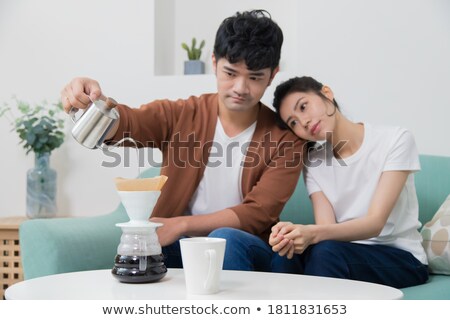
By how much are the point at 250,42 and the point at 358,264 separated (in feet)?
2.17

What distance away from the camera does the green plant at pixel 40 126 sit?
275cm

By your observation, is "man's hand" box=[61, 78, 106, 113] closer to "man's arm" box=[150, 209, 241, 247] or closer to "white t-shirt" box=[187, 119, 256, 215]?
"man's arm" box=[150, 209, 241, 247]

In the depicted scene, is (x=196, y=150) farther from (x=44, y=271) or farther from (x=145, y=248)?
(x=145, y=248)

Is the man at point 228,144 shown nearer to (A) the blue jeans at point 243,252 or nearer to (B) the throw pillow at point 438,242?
(A) the blue jeans at point 243,252

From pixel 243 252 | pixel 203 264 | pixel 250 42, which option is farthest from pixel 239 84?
pixel 203 264

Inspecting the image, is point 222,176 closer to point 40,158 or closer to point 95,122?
point 95,122

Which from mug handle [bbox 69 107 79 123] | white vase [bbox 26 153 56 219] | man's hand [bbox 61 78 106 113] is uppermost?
man's hand [bbox 61 78 106 113]

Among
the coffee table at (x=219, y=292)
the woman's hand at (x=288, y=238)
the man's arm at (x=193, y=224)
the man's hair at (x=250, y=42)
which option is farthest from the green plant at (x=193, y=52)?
the coffee table at (x=219, y=292)

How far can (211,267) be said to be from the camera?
1117 mm

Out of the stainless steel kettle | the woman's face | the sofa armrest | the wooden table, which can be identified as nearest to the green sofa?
the sofa armrest

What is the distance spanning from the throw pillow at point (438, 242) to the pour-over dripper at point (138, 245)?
3.20 feet

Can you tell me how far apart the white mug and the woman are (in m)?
0.49

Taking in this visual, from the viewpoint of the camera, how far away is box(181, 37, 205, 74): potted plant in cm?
279

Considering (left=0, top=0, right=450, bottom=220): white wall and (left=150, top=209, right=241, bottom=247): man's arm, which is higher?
(left=0, top=0, right=450, bottom=220): white wall
